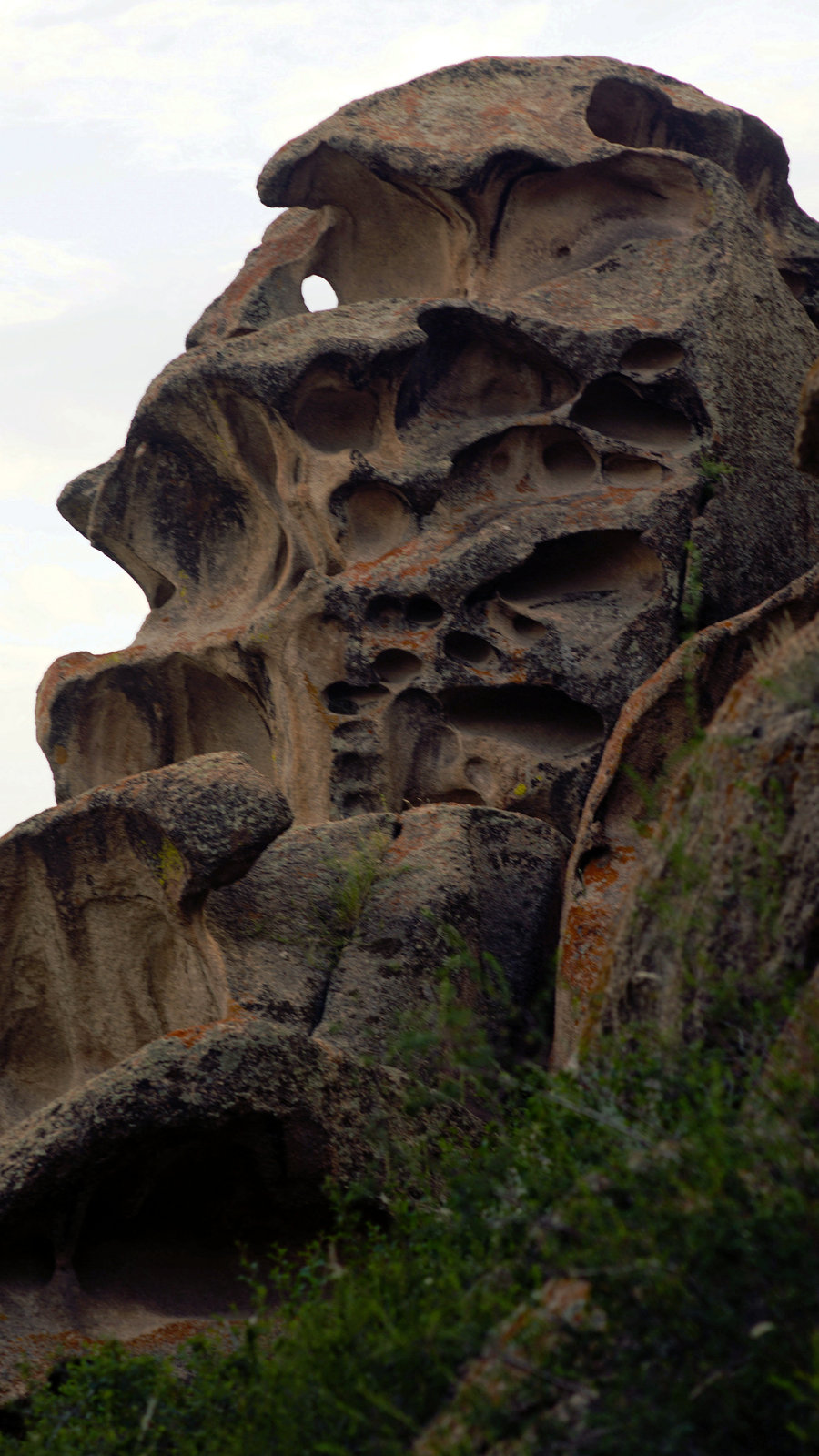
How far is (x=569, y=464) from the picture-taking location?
1167cm

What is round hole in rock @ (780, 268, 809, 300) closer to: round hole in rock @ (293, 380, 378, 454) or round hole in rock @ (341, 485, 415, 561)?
round hole in rock @ (293, 380, 378, 454)

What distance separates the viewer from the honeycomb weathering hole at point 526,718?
34.9ft

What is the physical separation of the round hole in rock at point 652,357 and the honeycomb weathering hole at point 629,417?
18 cm

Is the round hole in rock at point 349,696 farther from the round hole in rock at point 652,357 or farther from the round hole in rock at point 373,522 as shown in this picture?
the round hole in rock at point 652,357

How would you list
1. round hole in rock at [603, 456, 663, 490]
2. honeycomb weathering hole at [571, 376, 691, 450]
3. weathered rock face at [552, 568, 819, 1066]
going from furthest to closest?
honeycomb weathering hole at [571, 376, 691, 450]
round hole in rock at [603, 456, 663, 490]
weathered rock face at [552, 568, 819, 1066]

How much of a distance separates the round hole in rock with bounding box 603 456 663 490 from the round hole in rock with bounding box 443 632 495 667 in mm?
1653

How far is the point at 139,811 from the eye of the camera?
337 inches

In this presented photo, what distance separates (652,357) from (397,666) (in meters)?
3.10

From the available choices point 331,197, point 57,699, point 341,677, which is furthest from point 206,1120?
point 331,197

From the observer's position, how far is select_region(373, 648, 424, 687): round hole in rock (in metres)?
10.8

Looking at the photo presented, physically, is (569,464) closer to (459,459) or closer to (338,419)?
(459,459)

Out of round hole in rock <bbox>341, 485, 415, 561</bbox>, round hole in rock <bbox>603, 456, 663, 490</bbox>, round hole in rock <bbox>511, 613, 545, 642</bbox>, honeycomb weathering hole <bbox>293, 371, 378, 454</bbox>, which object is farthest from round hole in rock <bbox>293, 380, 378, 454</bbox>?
round hole in rock <bbox>511, 613, 545, 642</bbox>

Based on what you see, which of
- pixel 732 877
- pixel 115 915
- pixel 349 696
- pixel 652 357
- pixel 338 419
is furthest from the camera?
pixel 338 419

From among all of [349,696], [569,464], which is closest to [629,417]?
[569,464]
